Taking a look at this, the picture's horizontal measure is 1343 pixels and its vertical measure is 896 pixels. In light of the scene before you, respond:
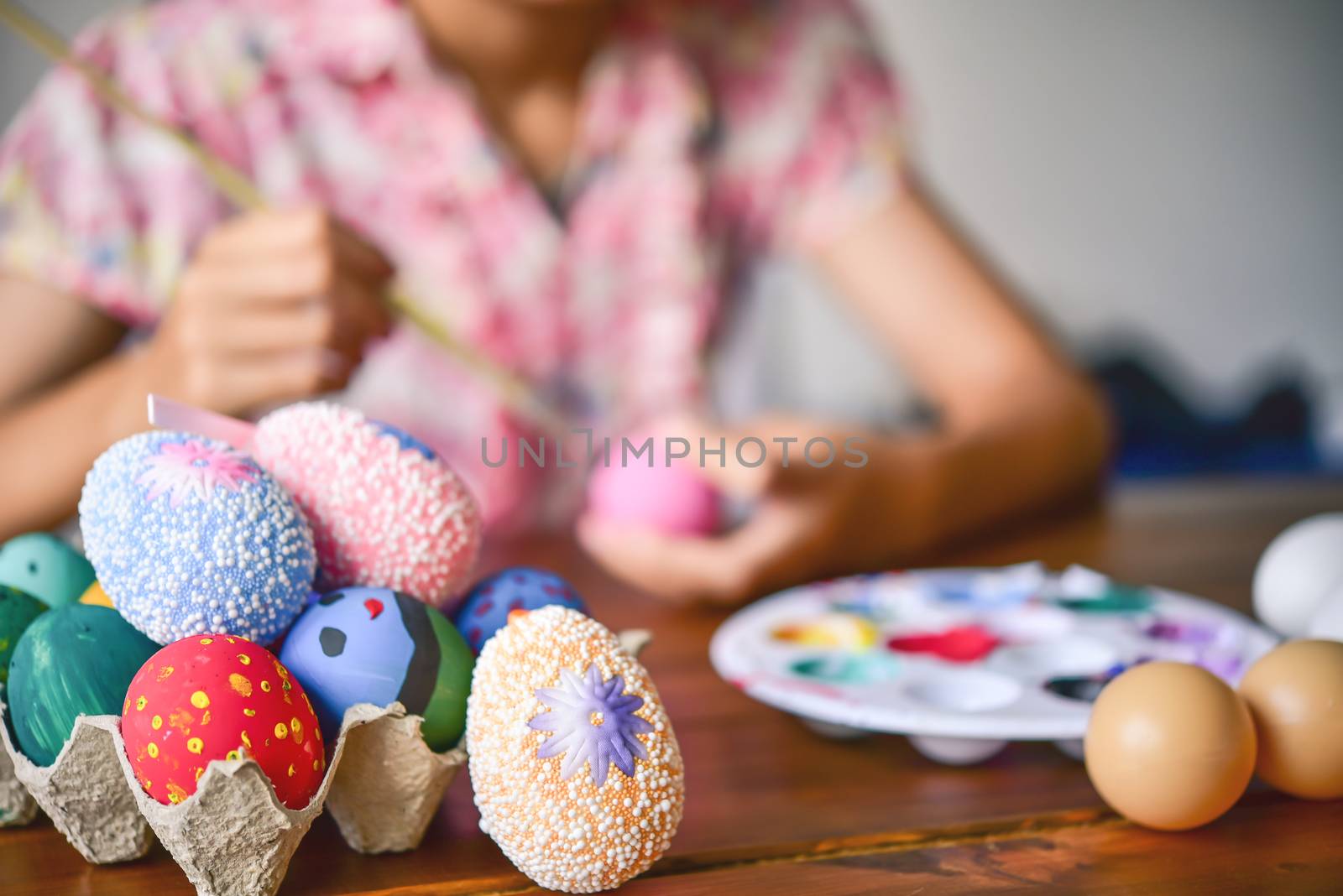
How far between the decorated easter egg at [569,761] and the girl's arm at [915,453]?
0.35 m

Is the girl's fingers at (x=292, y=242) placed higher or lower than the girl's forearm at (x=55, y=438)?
higher

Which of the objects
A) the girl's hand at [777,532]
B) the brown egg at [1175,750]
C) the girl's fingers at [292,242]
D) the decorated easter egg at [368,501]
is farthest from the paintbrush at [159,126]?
the brown egg at [1175,750]

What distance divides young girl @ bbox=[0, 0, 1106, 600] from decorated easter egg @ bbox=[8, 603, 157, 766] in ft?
1.26

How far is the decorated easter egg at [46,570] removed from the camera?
38 cm

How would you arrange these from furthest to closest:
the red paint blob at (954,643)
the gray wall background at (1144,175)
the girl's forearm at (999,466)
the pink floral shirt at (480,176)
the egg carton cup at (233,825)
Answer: the gray wall background at (1144,175)
the pink floral shirt at (480,176)
the girl's forearm at (999,466)
the red paint blob at (954,643)
the egg carton cup at (233,825)

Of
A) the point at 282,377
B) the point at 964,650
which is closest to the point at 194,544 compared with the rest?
the point at 964,650

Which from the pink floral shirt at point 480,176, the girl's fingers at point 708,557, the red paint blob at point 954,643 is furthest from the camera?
the pink floral shirt at point 480,176

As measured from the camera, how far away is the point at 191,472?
0.32 meters

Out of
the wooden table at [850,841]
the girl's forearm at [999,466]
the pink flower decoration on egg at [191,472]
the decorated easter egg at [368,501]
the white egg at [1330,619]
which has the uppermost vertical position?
the pink flower decoration on egg at [191,472]

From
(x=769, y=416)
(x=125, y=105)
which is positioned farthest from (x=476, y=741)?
(x=769, y=416)

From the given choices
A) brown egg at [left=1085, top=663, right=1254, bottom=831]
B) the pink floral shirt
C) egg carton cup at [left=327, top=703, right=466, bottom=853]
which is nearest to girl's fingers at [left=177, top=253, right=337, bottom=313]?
the pink floral shirt

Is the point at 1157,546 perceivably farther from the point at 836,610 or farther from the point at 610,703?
the point at 610,703

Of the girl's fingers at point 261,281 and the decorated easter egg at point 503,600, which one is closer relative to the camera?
the decorated easter egg at point 503,600

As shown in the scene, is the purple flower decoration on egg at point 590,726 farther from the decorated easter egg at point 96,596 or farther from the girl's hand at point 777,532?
the girl's hand at point 777,532
